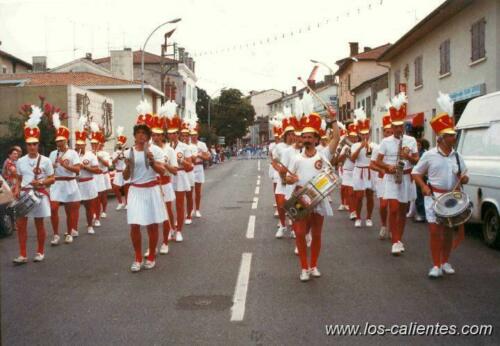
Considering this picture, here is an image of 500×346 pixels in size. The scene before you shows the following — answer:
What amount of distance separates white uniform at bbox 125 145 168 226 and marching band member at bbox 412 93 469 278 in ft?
11.2

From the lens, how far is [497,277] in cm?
782

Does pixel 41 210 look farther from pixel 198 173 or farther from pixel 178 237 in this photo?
pixel 198 173

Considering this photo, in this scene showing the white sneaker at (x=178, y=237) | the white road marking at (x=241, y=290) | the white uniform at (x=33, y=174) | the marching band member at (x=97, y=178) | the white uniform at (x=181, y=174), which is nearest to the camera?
the white road marking at (x=241, y=290)

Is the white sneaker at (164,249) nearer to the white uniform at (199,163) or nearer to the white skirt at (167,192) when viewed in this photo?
the white skirt at (167,192)

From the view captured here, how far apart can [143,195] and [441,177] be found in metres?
3.88

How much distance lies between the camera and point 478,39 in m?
21.6

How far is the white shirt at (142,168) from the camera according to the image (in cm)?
848

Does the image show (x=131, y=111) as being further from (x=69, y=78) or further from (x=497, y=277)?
(x=497, y=277)

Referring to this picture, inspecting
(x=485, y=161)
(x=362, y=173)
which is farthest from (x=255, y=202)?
(x=485, y=161)

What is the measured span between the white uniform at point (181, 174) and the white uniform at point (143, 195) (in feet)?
9.50

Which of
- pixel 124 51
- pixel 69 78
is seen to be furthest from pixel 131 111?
pixel 124 51

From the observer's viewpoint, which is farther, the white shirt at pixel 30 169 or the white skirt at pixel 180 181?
the white skirt at pixel 180 181

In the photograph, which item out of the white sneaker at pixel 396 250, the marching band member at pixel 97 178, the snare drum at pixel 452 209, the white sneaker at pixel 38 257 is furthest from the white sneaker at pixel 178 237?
the snare drum at pixel 452 209

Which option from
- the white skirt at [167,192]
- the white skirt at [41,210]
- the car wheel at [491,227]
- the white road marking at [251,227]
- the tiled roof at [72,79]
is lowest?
the white road marking at [251,227]
